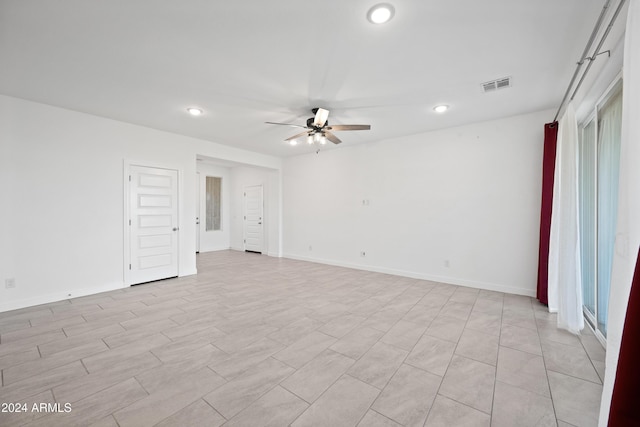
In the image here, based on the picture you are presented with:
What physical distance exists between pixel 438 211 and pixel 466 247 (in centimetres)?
79

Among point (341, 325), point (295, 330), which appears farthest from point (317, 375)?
point (341, 325)

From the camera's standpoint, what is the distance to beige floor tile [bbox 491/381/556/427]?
1.61m

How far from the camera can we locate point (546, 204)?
141 inches

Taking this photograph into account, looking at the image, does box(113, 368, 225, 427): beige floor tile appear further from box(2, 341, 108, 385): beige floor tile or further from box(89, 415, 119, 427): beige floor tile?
box(2, 341, 108, 385): beige floor tile

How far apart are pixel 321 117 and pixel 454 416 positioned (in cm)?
326

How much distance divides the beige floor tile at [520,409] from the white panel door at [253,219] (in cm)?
680

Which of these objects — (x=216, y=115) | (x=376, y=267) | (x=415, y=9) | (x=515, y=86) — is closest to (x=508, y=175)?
(x=515, y=86)

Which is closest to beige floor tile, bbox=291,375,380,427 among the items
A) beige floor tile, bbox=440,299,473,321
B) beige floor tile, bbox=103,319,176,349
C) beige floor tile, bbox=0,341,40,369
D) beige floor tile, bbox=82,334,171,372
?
beige floor tile, bbox=82,334,171,372

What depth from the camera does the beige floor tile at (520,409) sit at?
1608 millimetres

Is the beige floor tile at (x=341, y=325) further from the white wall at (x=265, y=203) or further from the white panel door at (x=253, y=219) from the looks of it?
the white panel door at (x=253, y=219)

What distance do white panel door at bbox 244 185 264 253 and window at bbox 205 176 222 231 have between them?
1.07 m

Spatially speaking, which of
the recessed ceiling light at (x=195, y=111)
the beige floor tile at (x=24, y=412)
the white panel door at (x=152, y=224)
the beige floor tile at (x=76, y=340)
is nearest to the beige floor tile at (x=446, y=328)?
the beige floor tile at (x=24, y=412)

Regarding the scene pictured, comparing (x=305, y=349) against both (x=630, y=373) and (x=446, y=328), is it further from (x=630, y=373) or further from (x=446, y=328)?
(x=630, y=373)

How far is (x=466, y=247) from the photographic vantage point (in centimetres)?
448
